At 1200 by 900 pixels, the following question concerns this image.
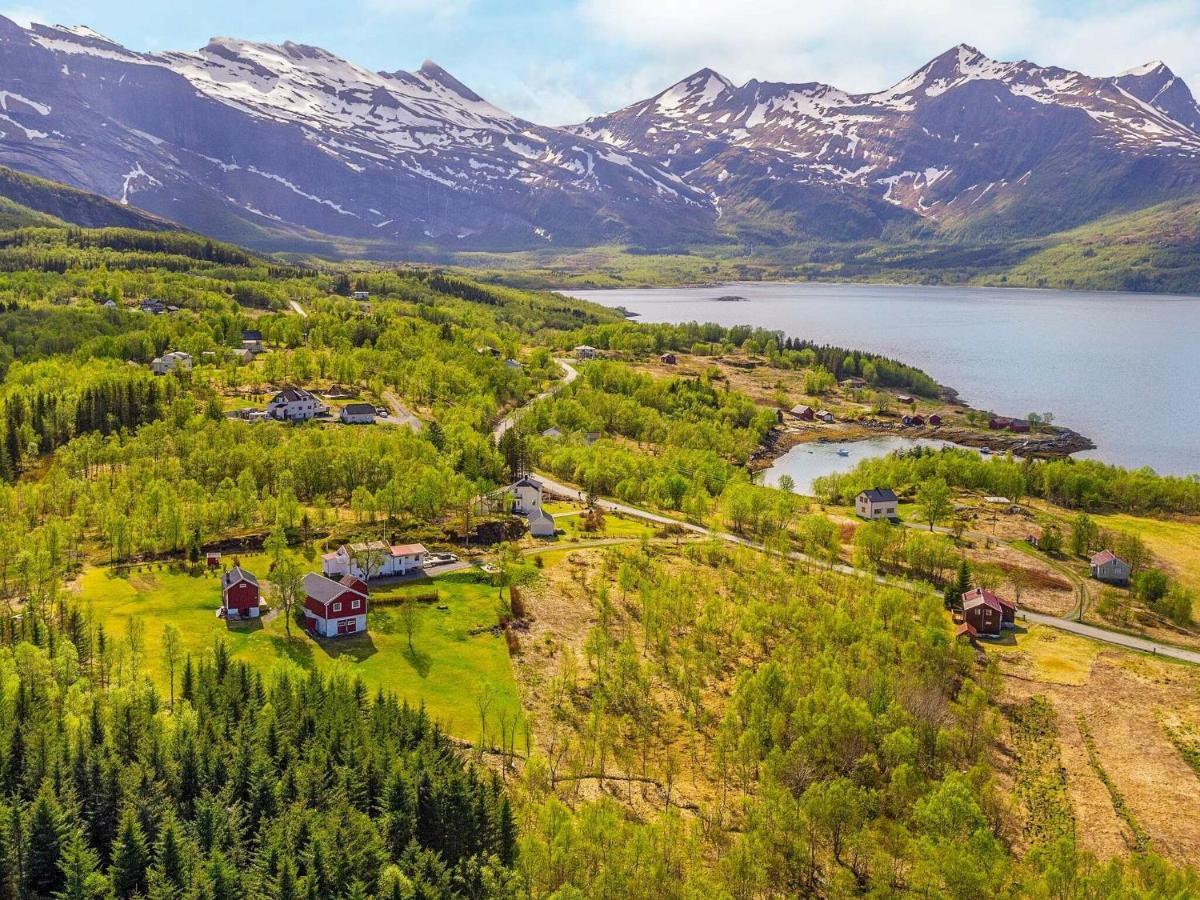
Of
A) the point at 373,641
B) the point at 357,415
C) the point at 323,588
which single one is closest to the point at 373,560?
the point at 323,588

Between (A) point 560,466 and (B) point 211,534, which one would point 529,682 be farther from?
(A) point 560,466

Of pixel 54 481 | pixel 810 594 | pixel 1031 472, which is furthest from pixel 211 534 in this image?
pixel 1031 472

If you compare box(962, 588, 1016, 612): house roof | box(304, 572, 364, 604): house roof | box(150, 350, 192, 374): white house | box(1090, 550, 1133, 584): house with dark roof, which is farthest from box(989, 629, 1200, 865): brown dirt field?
box(150, 350, 192, 374): white house

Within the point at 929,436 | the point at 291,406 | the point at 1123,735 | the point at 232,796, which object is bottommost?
the point at 929,436

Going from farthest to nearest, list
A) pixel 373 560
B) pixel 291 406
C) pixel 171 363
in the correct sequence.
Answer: pixel 171 363 < pixel 291 406 < pixel 373 560

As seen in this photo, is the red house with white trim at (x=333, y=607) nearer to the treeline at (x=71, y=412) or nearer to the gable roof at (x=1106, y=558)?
the treeline at (x=71, y=412)

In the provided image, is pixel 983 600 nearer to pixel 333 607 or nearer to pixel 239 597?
pixel 333 607

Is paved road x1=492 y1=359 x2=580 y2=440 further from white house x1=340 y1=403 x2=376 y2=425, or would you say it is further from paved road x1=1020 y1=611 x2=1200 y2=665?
paved road x1=1020 y1=611 x2=1200 y2=665

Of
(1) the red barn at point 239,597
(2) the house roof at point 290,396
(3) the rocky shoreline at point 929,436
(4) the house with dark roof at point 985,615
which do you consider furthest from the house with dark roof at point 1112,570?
(2) the house roof at point 290,396
